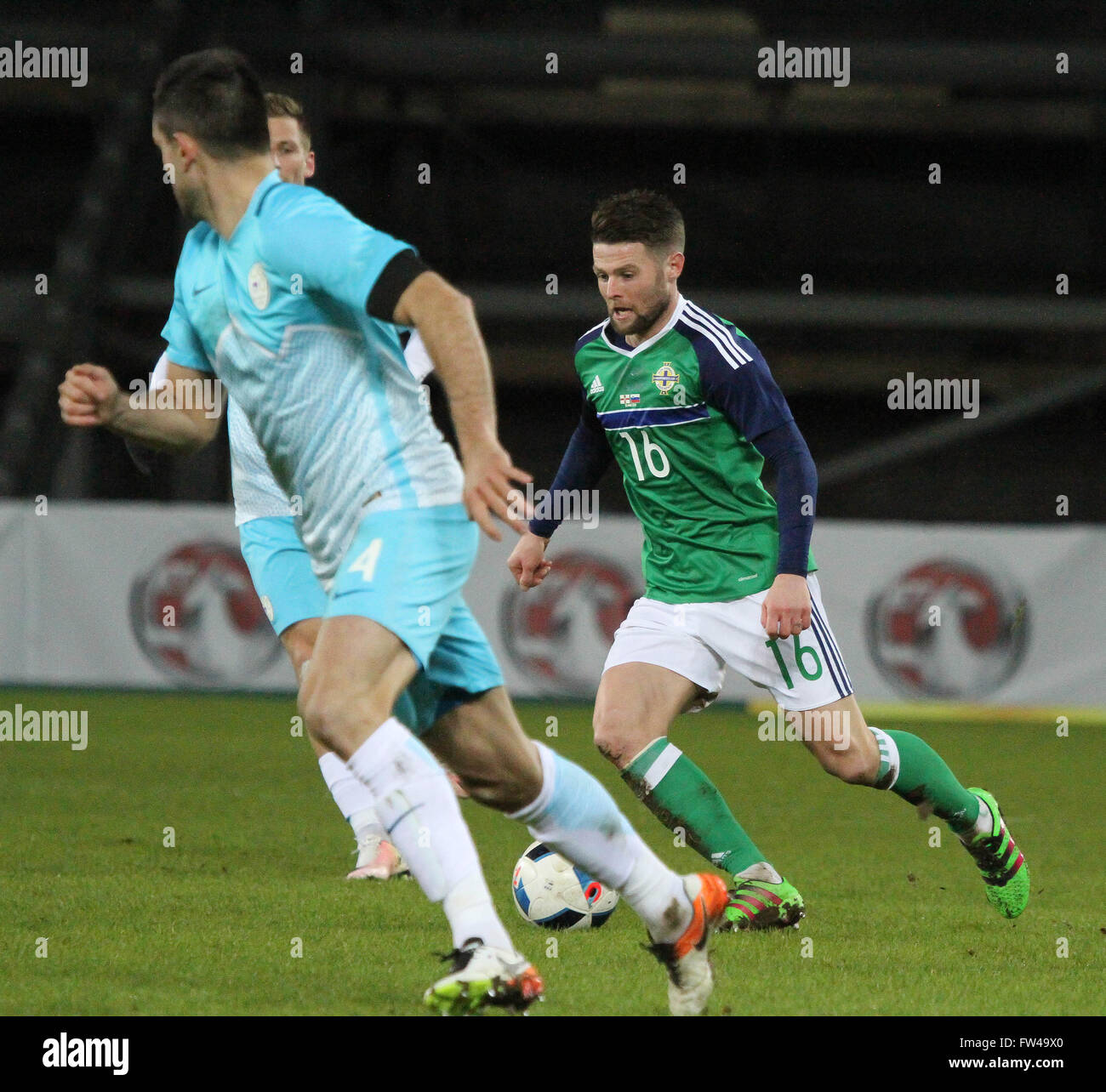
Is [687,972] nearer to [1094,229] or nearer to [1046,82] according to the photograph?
[1046,82]

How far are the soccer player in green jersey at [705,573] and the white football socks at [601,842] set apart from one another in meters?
1.34

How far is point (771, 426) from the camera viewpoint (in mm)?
4902

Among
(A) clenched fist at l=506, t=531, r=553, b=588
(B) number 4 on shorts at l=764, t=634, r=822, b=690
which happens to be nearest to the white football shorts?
(B) number 4 on shorts at l=764, t=634, r=822, b=690

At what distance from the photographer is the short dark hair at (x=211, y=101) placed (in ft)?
11.3

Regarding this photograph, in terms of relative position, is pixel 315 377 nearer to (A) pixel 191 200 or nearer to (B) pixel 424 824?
(A) pixel 191 200

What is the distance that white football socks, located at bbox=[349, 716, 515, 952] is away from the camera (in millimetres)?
3316

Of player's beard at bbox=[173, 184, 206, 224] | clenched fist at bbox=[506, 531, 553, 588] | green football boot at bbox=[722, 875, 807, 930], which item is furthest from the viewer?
clenched fist at bbox=[506, 531, 553, 588]

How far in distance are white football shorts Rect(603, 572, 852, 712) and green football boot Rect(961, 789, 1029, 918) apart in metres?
0.61

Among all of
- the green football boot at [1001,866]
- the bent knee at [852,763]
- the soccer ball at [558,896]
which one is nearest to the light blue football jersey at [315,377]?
the soccer ball at [558,896]

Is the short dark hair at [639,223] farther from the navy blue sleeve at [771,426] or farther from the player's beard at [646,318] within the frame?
the navy blue sleeve at [771,426]

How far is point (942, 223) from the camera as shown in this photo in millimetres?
20188

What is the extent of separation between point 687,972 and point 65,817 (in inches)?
159

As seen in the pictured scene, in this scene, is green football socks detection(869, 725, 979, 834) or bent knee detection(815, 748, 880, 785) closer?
bent knee detection(815, 748, 880, 785)

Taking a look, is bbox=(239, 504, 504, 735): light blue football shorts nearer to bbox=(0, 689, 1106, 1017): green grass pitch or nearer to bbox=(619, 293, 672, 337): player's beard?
bbox=(0, 689, 1106, 1017): green grass pitch
